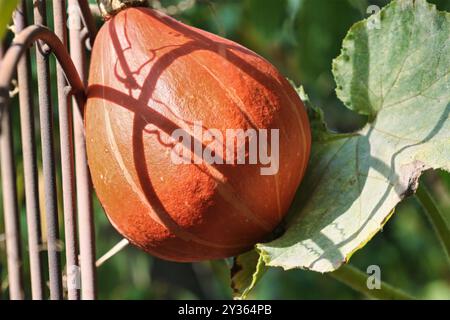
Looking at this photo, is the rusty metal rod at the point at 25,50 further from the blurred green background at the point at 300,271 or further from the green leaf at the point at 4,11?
the blurred green background at the point at 300,271

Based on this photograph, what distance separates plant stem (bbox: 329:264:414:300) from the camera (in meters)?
0.84

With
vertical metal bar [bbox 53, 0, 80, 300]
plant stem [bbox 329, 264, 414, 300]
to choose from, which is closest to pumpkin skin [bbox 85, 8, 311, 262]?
vertical metal bar [bbox 53, 0, 80, 300]

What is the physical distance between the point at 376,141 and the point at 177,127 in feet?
0.62

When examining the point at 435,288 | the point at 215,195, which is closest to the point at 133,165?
the point at 215,195

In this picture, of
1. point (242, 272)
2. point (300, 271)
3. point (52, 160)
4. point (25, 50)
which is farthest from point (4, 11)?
point (300, 271)

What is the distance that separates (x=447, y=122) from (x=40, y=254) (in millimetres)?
346

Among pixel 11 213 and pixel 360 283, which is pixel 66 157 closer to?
pixel 11 213

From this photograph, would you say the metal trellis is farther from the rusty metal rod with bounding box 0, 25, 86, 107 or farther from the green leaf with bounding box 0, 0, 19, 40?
the green leaf with bounding box 0, 0, 19, 40

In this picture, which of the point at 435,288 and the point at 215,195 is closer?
the point at 215,195

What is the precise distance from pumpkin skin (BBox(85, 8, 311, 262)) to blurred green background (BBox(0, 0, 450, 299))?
0.21 metres

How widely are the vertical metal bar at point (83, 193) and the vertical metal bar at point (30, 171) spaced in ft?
0.16
